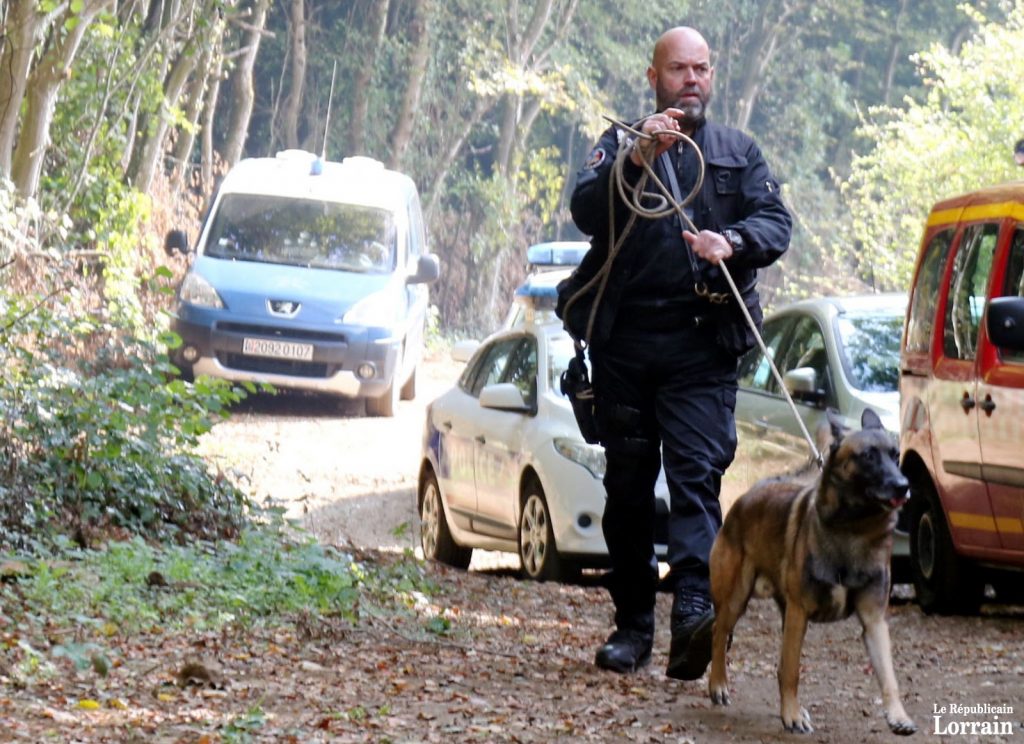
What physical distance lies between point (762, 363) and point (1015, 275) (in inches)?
104

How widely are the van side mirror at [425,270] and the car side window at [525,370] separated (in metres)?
7.51

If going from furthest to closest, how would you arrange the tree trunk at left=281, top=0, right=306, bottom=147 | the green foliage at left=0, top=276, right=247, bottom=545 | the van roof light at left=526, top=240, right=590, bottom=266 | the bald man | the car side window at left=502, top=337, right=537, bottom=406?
the tree trunk at left=281, top=0, right=306, bottom=147
the van roof light at left=526, top=240, right=590, bottom=266
the car side window at left=502, top=337, right=537, bottom=406
the green foliage at left=0, top=276, right=247, bottom=545
the bald man

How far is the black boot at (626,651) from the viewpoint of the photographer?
675 cm

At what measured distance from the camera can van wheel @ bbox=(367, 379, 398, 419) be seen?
19375mm

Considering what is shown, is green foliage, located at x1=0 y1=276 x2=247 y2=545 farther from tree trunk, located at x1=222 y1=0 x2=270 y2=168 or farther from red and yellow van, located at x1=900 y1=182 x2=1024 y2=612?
tree trunk, located at x1=222 y1=0 x2=270 y2=168

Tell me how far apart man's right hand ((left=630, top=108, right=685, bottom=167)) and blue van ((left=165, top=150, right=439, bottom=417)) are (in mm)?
12139

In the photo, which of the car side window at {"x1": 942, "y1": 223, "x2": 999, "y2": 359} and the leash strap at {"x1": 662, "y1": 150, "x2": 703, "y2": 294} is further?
the car side window at {"x1": 942, "y1": 223, "x2": 999, "y2": 359}

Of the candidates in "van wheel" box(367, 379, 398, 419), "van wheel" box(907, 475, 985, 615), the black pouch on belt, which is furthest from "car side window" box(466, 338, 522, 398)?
"van wheel" box(367, 379, 398, 419)

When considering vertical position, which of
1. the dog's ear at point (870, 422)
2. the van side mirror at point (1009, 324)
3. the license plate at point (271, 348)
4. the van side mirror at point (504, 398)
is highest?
the van side mirror at point (1009, 324)

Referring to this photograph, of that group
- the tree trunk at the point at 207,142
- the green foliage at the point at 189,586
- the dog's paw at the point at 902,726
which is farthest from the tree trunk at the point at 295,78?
the dog's paw at the point at 902,726

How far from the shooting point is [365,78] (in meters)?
33.9

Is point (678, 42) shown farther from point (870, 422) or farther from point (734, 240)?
point (870, 422)

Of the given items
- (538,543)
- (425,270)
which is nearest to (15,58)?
(425,270)

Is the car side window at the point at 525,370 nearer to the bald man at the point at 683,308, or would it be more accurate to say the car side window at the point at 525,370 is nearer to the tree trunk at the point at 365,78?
the bald man at the point at 683,308
